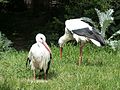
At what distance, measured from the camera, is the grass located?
25.5 feet

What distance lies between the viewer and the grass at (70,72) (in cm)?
778

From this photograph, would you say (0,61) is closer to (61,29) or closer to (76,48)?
(76,48)

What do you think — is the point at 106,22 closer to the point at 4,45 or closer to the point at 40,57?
the point at 4,45

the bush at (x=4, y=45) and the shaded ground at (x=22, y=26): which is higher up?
the bush at (x=4, y=45)

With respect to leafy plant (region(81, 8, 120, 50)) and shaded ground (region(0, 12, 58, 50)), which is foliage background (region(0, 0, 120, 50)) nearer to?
shaded ground (region(0, 12, 58, 50))

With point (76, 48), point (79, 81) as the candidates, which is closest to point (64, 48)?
point (76, 48)

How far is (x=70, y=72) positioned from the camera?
29.8 feet

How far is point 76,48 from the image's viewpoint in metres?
11.9

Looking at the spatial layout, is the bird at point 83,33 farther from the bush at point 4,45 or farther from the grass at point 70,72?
the bush at point 4,45

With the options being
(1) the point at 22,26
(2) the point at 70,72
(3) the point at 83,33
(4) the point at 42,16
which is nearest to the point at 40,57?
(2) the point at 70,72

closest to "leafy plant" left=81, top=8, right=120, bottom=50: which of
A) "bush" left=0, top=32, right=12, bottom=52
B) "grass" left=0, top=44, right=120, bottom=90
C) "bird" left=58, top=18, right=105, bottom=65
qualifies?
"grass" left=0, top=44, right=120, bottom=90

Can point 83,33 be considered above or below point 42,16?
above

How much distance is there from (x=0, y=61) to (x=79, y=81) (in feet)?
9.31

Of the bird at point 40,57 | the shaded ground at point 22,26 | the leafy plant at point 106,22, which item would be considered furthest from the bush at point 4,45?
the bird at point 40,57
